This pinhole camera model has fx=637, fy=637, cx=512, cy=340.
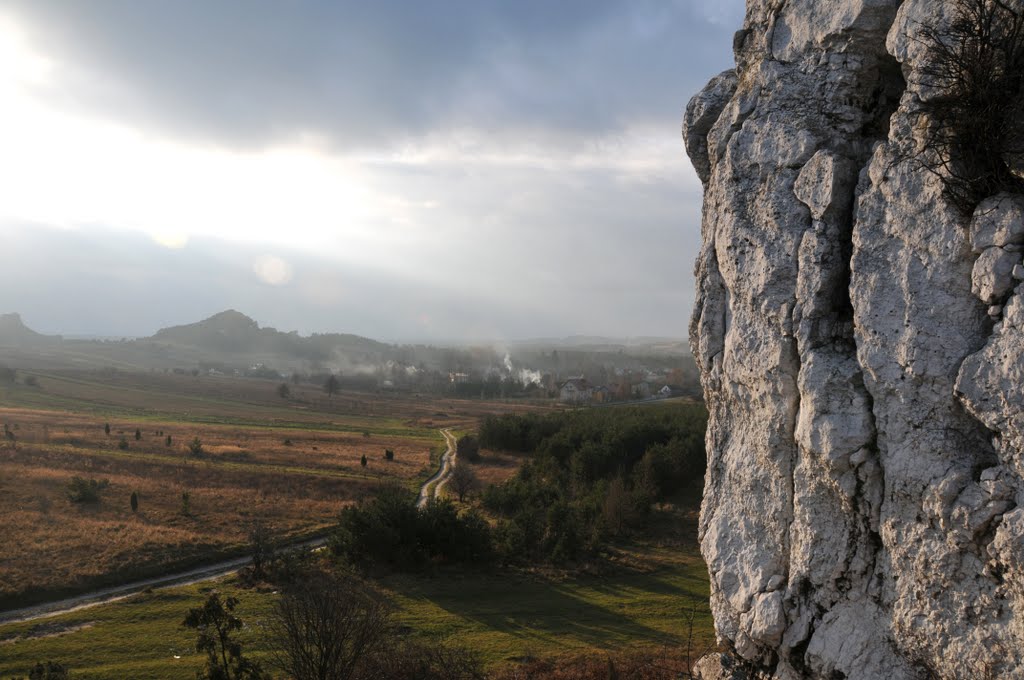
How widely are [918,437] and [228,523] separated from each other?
137ft

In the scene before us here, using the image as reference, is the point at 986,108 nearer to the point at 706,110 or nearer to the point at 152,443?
the point at 706,110

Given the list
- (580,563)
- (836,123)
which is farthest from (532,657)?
(836,123)

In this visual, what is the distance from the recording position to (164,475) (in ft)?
176

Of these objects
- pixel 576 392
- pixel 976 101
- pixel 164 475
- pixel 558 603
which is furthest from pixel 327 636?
pixel 576 392

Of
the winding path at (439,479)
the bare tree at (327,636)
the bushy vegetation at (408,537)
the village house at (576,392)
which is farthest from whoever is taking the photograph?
the village house at (576,392)

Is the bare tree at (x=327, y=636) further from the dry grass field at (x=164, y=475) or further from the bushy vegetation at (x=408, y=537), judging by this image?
the dry grass field at (x=164, y=475)

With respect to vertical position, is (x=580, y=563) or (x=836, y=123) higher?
(x=836, y=123)

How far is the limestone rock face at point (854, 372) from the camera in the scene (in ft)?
26.3

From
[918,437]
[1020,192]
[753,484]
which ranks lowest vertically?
[753,484]

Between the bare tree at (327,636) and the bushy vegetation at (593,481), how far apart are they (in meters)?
17.2

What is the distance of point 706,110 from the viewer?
13305 millimetres

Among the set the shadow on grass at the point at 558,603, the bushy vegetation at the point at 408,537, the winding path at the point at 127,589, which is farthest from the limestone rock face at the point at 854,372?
the winding path at the point at 127,589

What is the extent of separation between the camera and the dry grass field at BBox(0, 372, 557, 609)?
3378cm

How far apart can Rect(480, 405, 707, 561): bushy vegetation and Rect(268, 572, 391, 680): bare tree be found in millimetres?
17228
